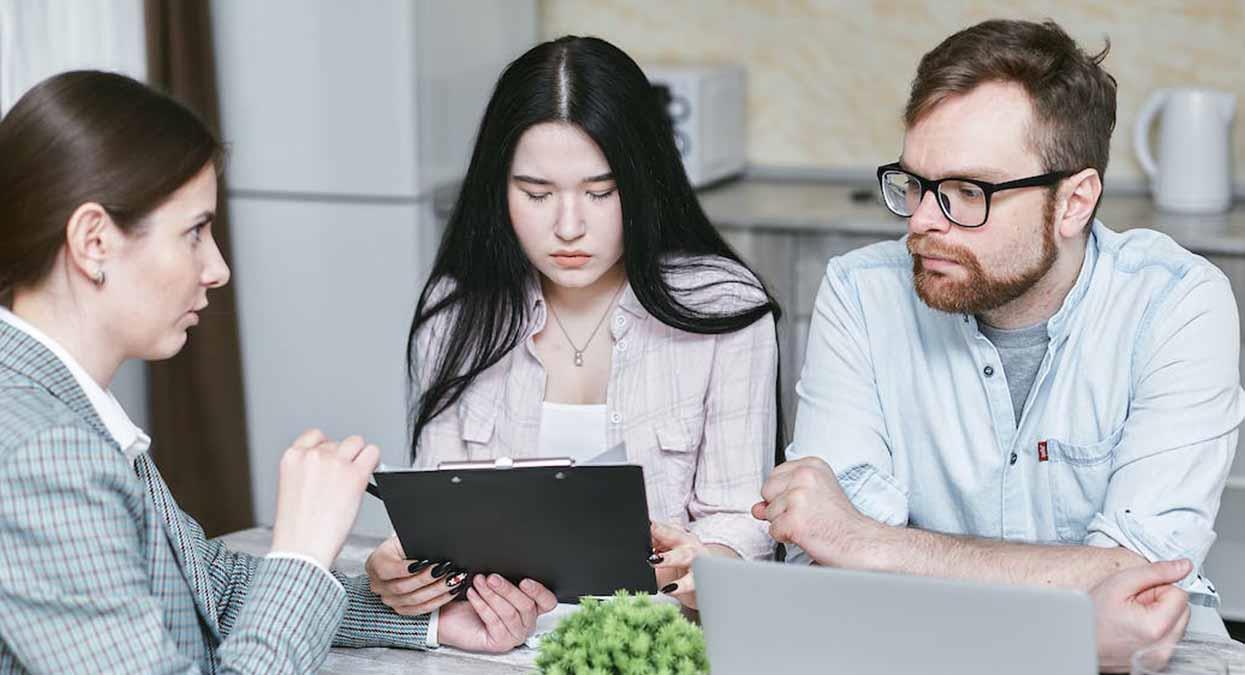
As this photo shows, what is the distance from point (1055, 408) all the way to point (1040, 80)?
1.33ft

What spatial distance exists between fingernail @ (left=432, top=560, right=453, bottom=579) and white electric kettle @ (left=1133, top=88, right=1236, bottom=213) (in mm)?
2350

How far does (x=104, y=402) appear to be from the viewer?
1.35m

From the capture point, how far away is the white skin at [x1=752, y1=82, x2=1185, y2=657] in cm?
166

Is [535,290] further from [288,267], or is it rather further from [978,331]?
[288,267]

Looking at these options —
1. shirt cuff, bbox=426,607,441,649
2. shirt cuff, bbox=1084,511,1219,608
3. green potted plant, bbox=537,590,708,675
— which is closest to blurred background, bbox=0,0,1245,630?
shirt cuff, bbox=1084,511,1219,608

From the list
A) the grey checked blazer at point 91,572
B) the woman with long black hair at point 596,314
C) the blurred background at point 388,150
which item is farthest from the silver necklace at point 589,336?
the blurred background at point 388,150

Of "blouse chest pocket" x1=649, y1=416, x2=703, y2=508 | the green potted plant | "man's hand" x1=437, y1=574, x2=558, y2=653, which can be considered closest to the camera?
the green potted plant

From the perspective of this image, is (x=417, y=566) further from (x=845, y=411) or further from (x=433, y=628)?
(x=845, y=411)

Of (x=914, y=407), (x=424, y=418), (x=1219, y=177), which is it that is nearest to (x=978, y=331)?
(x=914, y=407)

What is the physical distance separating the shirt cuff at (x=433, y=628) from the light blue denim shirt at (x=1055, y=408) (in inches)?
19.5

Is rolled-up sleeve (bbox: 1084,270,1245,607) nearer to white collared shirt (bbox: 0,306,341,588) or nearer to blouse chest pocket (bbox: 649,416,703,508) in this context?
blouse chest pocket (bbox: 649,416,703,508)

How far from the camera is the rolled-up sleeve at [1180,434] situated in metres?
1.71

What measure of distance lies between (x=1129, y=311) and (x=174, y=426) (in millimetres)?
2418

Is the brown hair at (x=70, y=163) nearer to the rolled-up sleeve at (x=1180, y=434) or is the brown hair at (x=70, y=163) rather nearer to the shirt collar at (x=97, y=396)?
the shirt collar at (x=97, y=396)
